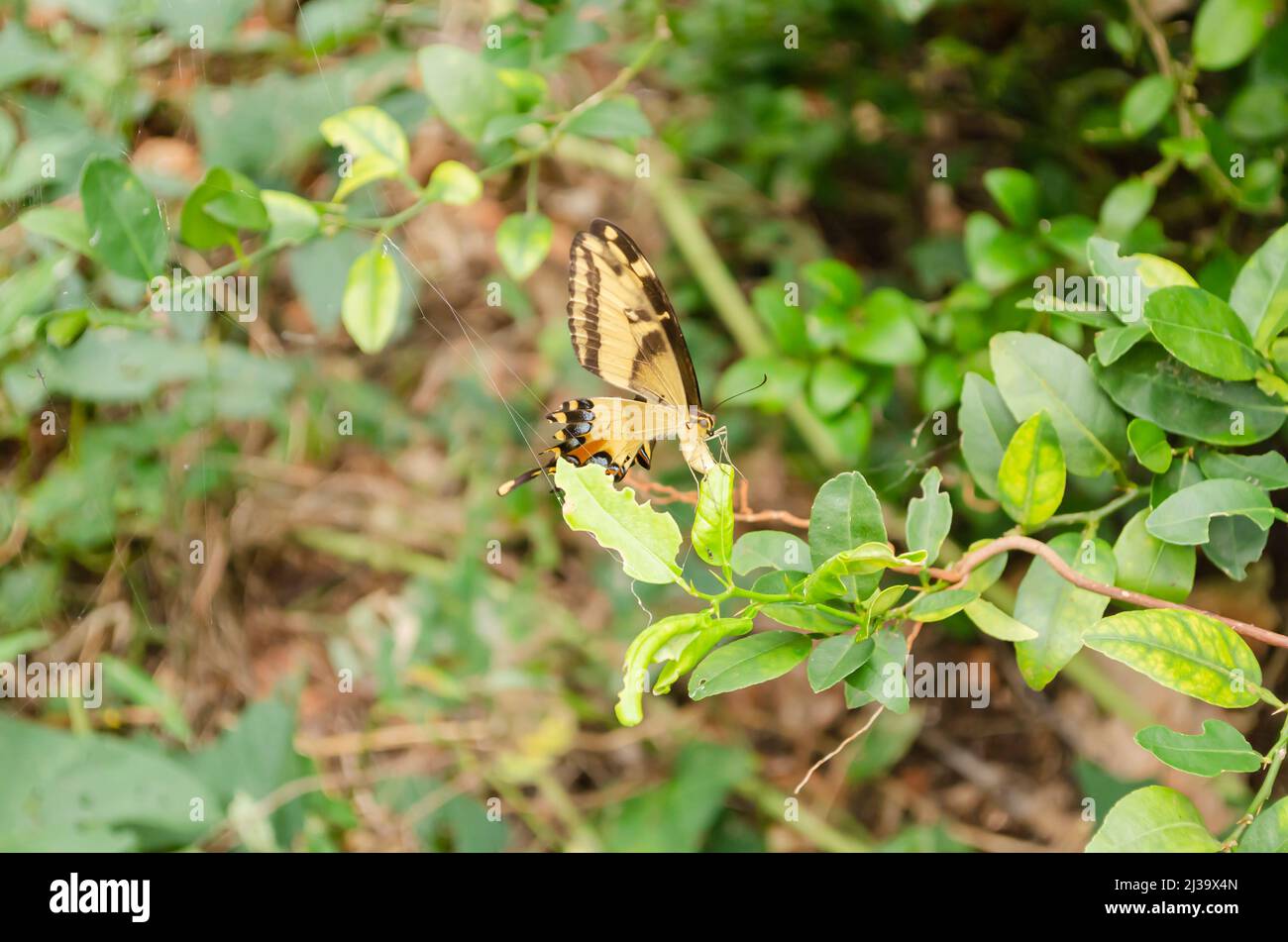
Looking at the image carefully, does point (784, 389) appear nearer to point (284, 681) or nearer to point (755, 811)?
point (755, 811)

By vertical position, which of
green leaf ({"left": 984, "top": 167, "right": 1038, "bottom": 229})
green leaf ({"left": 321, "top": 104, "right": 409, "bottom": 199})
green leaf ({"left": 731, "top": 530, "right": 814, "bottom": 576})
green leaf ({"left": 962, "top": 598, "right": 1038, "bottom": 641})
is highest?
green leaf ({"left": 321, "top": 104, "right": 409, "bottom": 199})

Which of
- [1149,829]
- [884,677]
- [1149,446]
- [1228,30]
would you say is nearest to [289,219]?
[884,677]

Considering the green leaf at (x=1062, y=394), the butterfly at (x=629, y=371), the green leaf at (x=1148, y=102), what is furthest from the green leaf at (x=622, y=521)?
the green leaf at (x=1148, y=102)

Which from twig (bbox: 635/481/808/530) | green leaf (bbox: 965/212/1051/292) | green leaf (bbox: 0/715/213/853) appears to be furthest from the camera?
green leaf (bbox: 0/715/213/853)

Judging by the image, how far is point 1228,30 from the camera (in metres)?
1.10

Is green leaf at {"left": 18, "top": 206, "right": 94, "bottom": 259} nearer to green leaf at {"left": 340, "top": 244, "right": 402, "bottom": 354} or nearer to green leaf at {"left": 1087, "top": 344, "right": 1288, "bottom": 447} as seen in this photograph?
green leaf at {"left": 340, "top": 244, "right": 402, "bottom": 354}

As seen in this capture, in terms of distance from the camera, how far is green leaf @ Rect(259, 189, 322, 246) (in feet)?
3.22

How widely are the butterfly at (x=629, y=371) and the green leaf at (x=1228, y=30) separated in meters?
0.79

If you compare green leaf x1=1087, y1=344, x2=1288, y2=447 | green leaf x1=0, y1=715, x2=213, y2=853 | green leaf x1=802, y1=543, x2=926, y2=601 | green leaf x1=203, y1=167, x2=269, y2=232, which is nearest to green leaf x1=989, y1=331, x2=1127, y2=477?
green leaf x1=1087, y1=344, x2=1288, y2=447

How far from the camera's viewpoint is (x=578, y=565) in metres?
1.79

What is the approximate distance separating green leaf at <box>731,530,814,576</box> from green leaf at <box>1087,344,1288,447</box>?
0.31 metres

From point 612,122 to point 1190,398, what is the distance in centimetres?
62

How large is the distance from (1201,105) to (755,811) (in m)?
1.26
